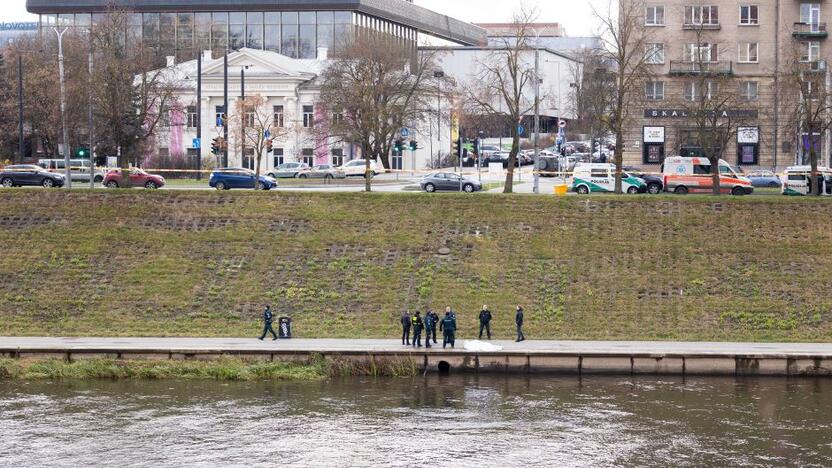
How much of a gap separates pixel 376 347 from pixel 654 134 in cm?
4958

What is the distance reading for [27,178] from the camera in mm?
66438

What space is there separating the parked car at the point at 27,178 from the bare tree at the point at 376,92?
71.1 ft

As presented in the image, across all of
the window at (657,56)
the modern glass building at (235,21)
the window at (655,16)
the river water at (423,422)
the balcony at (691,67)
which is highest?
the modern glass building at (235,21)

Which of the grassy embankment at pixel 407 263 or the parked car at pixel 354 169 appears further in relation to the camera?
the parked car at pixel 354 169

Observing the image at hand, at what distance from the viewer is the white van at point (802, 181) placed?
64625 millimetres

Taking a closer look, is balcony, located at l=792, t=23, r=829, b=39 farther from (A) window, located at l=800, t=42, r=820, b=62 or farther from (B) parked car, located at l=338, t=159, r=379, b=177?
(B) parked car, located at l=338, t=159, r=379, b=177

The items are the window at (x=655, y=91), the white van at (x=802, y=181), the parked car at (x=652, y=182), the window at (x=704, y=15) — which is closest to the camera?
the white van at (x=802, y=181)

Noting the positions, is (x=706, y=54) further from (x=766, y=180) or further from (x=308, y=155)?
(x=308, y=155)

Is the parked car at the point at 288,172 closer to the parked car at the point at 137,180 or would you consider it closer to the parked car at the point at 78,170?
the parked car at the point at 78,170

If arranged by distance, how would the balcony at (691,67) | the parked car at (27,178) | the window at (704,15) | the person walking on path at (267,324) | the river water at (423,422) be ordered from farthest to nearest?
the window at (704,15)
the balcony at (691,67)
the parked car at (27,178)
the person walking on path at (267,324)
the river water at (423,422)

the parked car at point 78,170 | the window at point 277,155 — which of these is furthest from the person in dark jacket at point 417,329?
the window at point 277,155

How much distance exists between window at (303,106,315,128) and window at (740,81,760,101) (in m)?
36.0

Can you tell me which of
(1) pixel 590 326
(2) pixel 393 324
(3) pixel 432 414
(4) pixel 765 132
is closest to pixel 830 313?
(1) pixel 590 326

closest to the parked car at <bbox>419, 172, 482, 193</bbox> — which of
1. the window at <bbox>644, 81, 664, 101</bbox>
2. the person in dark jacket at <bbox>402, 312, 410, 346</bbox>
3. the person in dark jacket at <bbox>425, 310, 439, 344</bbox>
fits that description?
the window at <bbox>644, 81, 664, 101</bbox>
